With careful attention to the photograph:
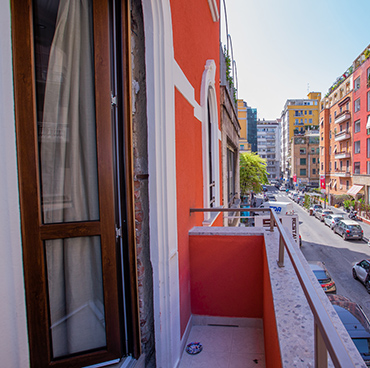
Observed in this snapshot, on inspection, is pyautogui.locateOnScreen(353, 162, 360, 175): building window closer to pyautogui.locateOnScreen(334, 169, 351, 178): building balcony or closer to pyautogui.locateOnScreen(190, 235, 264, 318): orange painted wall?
pyautogui.locateOnScreen(334, 169, 351, 178): building balcony

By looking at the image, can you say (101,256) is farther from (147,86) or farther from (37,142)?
Answer: (147,86)

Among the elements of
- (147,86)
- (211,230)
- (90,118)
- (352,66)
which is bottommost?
(211,230)

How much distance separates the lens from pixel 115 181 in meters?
1.98

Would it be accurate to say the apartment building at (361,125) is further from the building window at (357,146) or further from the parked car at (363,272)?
the parked car at (363,272)

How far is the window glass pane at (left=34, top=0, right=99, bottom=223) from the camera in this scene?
164 cm

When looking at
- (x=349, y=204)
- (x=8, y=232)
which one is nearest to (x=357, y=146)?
(x=349, y=204)

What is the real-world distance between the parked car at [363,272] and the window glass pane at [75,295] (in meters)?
12.5

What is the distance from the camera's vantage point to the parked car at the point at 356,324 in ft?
18.2

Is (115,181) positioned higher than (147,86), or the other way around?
(147,86)

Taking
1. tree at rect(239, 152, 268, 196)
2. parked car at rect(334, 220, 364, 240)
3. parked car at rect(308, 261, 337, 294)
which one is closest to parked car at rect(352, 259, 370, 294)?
parked car at rect(308, 261, 337, 294)

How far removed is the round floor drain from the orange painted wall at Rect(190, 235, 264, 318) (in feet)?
1.50

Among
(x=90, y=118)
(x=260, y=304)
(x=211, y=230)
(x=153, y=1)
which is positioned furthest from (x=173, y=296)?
(x=153, y=1)

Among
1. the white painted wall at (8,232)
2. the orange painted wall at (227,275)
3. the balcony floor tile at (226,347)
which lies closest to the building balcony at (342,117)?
the orange painted wall at (227,275)

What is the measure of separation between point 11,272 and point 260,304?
2.84 metres
